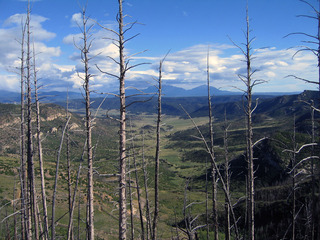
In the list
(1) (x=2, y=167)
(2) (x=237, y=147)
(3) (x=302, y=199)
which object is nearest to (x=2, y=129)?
(1) (x=2, y=167)

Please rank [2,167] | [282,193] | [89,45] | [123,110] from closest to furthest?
[123,110] < [89,45] < [282,193] < [2,167]

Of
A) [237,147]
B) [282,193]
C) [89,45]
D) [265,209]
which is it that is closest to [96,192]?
[265,209]

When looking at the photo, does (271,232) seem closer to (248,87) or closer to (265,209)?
(265,209)

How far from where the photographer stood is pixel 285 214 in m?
23.9

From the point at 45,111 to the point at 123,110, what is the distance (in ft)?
287

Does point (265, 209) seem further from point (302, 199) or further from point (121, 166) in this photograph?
point (121, 166)

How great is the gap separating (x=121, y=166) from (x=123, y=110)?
1589 millimetres

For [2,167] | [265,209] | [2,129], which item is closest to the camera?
[265,209]

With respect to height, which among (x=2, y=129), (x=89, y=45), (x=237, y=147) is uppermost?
(x=89, y=45)

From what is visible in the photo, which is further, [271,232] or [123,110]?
[271,232]

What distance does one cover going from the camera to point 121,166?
22.9 ft

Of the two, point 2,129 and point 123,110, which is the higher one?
point 123,110

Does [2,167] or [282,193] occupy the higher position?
[2,167]

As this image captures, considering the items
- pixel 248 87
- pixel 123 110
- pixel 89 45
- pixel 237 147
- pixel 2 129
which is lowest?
pixel 237 147
